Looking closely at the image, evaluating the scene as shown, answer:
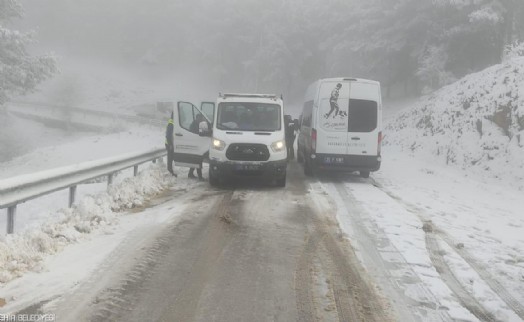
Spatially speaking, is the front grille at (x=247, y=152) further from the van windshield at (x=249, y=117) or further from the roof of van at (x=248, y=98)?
the roof of van at (x=248, y=98)

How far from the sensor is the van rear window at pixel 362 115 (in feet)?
41.9

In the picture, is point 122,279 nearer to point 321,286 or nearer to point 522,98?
point 321,286

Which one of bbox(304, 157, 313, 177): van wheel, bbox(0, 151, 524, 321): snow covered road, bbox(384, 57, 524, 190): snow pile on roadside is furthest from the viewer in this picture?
bbox(384, 57, 524, 190): snow pile on roadside

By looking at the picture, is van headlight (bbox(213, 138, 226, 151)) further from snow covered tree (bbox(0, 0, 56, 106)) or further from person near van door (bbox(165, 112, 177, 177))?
snow covered tree (bbox(0, 0, 56, 106))

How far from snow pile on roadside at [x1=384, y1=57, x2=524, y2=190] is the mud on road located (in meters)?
8.33

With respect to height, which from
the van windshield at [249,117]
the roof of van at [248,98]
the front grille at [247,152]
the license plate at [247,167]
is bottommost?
the license plate at [247,167]

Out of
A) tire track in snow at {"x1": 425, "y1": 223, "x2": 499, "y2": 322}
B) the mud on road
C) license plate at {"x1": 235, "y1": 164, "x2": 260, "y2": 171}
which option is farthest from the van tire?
tire track in snow at {"x1": 425, "y1": 223, "x2": 499, "y2": 322}

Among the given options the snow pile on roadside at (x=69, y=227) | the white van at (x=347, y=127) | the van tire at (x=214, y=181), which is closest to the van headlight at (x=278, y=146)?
the van tire at (x=214, y=181)

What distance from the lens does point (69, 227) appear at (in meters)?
6.39

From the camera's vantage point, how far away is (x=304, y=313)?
429 centimetres

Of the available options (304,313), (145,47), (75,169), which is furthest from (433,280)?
(145,47)

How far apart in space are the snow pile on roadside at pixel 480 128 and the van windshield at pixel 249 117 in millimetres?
6753

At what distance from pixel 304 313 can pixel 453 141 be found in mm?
14149

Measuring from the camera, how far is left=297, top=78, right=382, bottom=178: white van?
12.7 meters
